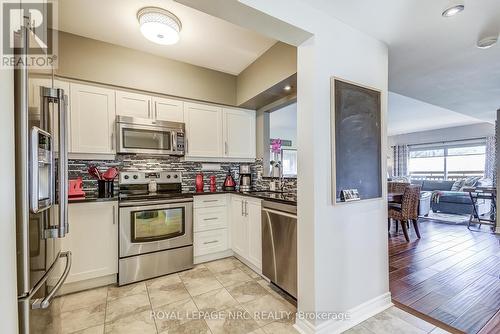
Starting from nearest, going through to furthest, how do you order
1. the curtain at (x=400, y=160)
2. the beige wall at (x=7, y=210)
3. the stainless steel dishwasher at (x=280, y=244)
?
the beige wall at (x=7, y=210) < the stainless steel dishwasher at (x=280, y=244) < the curtain at (x=400, y=160)

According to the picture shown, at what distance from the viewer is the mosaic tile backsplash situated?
260 centimetres

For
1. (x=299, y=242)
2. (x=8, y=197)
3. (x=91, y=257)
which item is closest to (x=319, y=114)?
(x=299, y=242)

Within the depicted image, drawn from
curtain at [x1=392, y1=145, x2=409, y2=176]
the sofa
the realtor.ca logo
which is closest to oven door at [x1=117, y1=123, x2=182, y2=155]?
the realtor.ca logo

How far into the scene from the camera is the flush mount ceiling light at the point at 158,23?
74.3 inches

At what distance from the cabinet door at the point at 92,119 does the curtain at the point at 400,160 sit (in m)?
9.00

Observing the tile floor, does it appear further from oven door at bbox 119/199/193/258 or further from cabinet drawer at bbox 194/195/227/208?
cabinet drawer at bbox 194/195/227/208

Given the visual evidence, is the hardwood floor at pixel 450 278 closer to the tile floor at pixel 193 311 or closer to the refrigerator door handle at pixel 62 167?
the tile floor at pixel 193 311

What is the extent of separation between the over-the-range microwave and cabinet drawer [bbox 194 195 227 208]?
65 cm

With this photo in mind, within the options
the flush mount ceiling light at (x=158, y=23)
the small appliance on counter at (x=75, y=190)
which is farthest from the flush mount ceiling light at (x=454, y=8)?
the small appliance on counter at (x=75, y=190)

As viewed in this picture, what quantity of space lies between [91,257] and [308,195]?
2261 mm

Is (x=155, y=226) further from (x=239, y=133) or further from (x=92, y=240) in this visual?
(x=239, y=133)

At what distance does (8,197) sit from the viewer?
772 millimetres

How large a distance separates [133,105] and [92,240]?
1571mm

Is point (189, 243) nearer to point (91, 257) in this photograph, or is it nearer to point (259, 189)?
point (91, 257)
